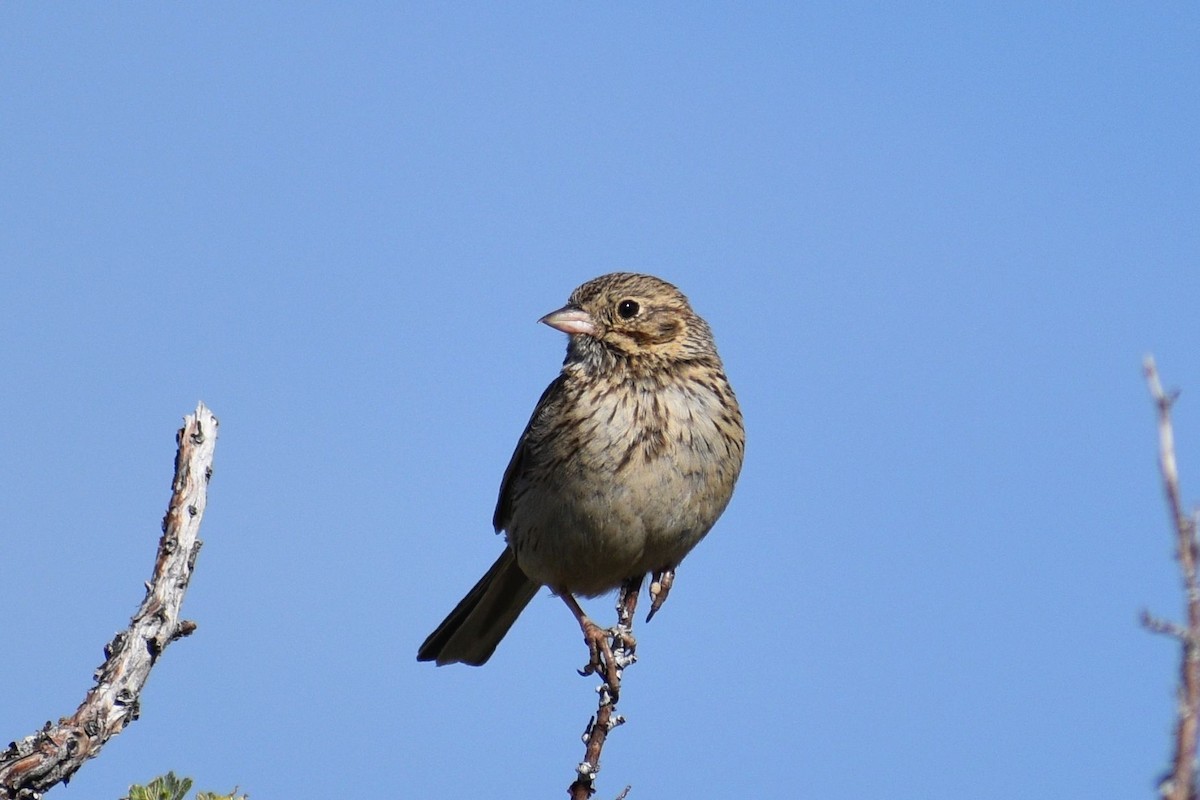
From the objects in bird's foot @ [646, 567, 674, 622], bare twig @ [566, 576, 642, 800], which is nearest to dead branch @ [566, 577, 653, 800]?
bare twig @ [566, 576, 642, 800]

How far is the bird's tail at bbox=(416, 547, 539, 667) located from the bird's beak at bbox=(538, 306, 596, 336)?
4.56 ft

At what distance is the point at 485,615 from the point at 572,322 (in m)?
1.78

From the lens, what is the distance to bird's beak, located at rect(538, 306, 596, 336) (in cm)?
725

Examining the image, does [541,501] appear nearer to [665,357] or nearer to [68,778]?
[665,357]

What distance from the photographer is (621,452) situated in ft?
21.8

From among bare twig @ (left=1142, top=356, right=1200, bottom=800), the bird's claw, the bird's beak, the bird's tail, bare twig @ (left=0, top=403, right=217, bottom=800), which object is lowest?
bare twig @ (left=1142, top=356, right=1200, bottom=800)

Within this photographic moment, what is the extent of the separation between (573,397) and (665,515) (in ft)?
2.57

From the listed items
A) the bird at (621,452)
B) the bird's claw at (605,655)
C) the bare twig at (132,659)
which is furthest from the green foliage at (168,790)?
the bird at (621,452)

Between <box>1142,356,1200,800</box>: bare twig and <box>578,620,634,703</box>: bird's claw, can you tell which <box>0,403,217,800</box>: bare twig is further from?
<box>1142,356,1200,800</box>: bare twig

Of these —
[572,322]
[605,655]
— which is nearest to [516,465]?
[572,322]

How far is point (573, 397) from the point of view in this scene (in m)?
6.97

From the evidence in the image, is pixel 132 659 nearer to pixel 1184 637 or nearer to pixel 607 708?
pixel 607 708

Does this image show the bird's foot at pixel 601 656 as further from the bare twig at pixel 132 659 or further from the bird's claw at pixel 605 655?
the bare twig at pixel 132 659

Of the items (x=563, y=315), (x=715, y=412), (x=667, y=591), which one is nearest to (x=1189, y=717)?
(x=667, y=591)
